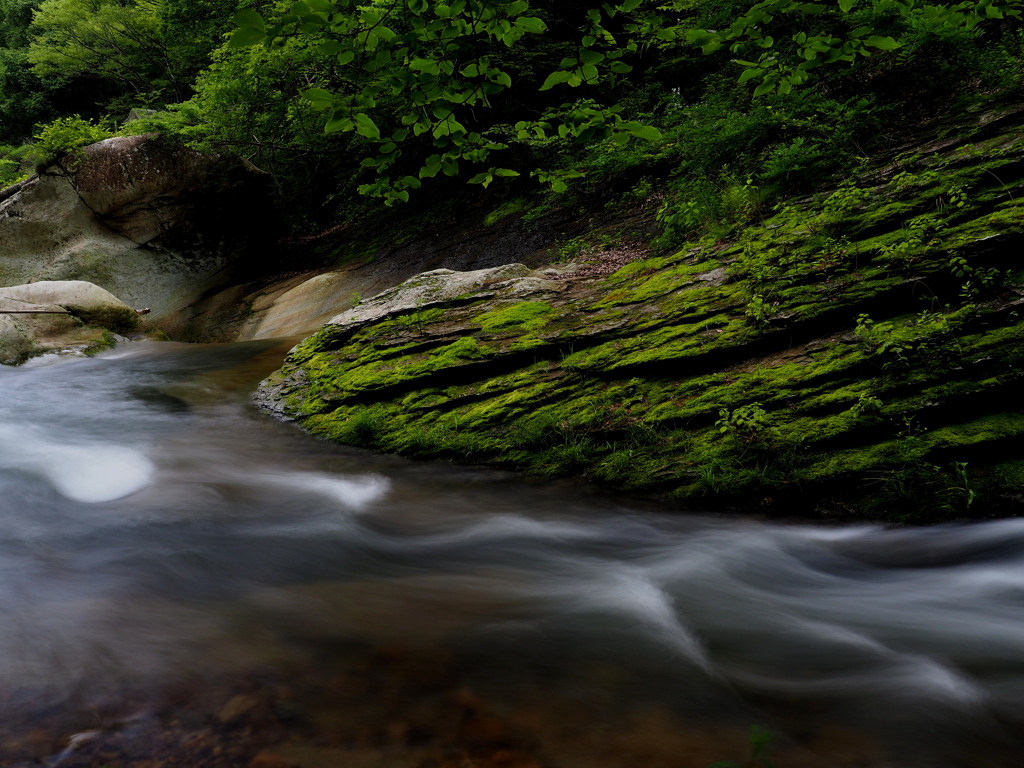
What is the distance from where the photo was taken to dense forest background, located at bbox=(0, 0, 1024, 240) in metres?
2.17

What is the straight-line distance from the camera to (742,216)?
629 centimetres

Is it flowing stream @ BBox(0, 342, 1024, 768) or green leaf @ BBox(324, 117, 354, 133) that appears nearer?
flowing stream @ BBox(0, 342, 1024, 768)

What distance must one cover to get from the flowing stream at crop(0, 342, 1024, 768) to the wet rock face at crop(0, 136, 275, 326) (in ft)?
40.5

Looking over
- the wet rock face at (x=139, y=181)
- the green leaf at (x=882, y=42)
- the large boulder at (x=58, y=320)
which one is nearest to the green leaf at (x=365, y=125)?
the green leaf at (x=882, y=42)

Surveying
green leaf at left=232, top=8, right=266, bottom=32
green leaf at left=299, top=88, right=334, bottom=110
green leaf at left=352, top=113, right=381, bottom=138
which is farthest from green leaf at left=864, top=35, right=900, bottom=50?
green leaf at left=232, top=8, right=266, bottom=32

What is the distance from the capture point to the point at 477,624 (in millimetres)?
2719

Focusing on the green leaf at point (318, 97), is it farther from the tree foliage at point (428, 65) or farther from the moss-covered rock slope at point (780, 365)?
the moss-covered rock slope at point (780, 365)

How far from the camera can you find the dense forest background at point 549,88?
2.17m

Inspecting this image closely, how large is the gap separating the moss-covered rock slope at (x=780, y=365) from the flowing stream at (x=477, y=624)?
330mm

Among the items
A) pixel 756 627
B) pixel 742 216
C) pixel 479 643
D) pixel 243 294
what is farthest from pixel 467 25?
pixel 243 294

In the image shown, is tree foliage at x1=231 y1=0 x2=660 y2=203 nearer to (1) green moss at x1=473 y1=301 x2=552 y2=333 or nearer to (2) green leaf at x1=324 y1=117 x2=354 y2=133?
(2) green leaf at x1=324 y1=117 x2=354 y2=133

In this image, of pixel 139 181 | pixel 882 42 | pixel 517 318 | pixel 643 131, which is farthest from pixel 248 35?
pixel 139 181

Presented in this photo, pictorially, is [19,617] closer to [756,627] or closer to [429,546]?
[429,546]

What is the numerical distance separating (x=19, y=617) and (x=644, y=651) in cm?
284
